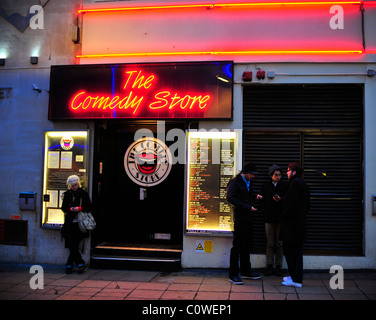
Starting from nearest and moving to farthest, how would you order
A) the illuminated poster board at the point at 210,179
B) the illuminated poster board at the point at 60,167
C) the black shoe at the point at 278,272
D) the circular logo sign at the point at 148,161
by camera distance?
the black shoe at the point at 278,272
the illuminated poster board at the point at 210,179
the illuminated poster board at the point at 60,167
the circular logo sign at the point at 148,161

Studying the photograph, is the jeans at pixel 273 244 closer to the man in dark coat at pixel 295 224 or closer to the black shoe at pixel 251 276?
the black shoe at pixel 251 276

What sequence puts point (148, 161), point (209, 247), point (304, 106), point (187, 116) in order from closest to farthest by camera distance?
point (209, 247) < point (187, 116) < point (304, 106) < point (148, 161)

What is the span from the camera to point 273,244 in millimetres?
6617

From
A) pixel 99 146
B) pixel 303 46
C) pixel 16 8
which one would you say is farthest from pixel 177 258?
pixel 16 8

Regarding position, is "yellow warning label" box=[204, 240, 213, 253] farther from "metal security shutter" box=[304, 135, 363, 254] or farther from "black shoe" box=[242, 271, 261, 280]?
"metal security shutter" box=[304, 135, 363, 254]

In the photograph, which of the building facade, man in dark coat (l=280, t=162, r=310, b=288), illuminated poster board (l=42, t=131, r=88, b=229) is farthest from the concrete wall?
man in dark coat (l=280, t=162, r=310, b=288)

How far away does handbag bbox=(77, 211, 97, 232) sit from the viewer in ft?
22.1

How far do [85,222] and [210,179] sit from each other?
8.58ft

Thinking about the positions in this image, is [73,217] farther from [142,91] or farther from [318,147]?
[318,147]

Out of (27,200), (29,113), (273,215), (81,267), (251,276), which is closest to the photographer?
(251,276)

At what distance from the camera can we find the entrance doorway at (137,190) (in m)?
7.77

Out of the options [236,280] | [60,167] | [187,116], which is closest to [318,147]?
[187,116]

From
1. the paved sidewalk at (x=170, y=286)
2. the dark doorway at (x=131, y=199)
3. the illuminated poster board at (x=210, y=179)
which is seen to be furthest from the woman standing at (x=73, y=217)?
the illuminated poster board at (x=210, y=179)

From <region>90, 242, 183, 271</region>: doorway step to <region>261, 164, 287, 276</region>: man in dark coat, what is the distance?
5.86ft
